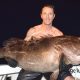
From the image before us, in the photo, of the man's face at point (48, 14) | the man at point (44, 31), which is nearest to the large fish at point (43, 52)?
the man at point (44, 31)

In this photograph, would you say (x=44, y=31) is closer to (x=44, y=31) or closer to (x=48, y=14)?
(x=44, y=31)

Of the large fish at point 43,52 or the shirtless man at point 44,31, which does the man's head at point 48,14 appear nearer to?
the shirtless man at point 44,31

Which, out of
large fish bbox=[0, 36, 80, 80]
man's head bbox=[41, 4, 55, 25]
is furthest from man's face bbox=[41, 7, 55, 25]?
large fish bbox=[0, 36, 80, 80]

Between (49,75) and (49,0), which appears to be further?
(49,0)

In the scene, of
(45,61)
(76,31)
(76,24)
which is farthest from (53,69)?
(76,24)

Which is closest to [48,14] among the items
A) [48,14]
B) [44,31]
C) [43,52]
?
[48,14]

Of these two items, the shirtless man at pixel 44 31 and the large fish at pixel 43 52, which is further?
the shirtless man at pixel 44 31

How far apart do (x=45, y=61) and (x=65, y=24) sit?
11635mm

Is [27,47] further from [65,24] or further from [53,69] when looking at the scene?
[65,24]

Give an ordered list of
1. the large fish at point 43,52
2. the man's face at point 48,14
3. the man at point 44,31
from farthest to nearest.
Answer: the man's face at point 48,14 < the man at point 44,31 < the large fish at point 43,52

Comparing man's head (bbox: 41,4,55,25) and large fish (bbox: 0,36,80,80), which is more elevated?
man's head (bbox: 41,4,55,25)

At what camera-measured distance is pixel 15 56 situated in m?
4.24

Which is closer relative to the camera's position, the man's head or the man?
the man

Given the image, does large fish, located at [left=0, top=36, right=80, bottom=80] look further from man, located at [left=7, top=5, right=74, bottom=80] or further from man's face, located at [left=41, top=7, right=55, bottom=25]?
man's face, located at [left=41, top=7, right=55, bottom=25]
